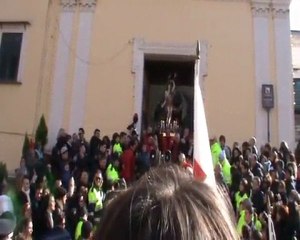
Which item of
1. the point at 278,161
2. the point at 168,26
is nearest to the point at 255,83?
the point at 168,26

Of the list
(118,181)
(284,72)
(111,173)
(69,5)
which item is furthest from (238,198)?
(69,5)

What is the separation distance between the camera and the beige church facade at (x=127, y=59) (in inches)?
701

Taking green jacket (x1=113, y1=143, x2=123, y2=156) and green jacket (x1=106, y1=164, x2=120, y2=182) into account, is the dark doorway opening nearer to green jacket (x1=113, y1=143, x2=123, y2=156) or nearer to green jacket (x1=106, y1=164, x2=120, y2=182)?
green jacket (x1=113, y1=143, x2=123, y2=156)

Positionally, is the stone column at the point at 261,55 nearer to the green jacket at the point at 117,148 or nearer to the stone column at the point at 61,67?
the green jacket at the point at 117,148

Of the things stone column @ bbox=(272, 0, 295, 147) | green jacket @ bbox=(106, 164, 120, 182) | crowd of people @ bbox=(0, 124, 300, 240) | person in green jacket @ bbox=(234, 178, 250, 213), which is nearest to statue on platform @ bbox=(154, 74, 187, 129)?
crowd of people @ bbox=(0, 124, 300, 240)

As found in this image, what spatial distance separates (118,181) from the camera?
1155 cm

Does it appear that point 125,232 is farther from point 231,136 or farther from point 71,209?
point 231,136

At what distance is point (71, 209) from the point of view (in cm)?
1038

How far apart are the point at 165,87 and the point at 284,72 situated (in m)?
4.59

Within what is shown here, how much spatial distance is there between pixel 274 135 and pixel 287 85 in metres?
1.76

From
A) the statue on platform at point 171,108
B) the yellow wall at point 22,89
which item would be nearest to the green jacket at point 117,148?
the statue on platform at point 171,108

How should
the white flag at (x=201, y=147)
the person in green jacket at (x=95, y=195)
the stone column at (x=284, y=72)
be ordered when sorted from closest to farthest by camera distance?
the white flag at (x=201, y=147)
the person in green jacket at (x=95, y=195)
the stone column at (x=284, y=72)

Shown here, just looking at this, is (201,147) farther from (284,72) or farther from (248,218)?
(284,72)

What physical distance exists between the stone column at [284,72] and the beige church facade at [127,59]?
33mm
